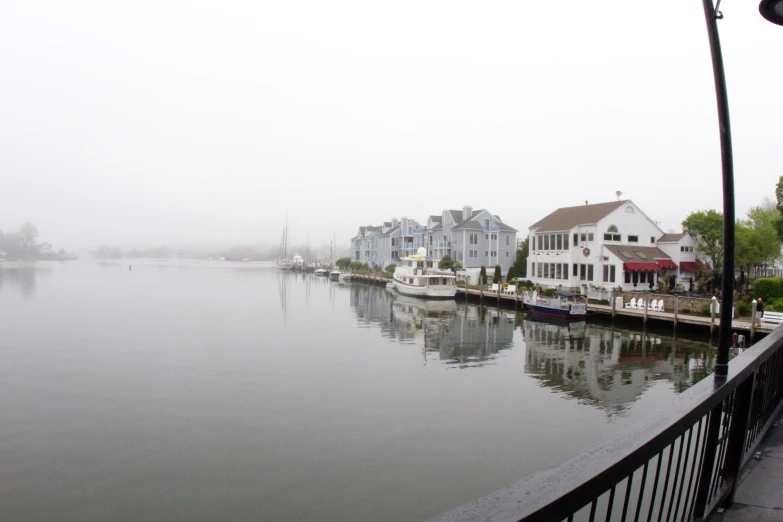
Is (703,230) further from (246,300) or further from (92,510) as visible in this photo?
(92,510)

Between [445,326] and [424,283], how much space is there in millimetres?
21803

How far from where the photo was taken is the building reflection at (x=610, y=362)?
18672 millimetres

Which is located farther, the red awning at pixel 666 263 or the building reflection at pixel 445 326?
the red awning at pixel 666 263

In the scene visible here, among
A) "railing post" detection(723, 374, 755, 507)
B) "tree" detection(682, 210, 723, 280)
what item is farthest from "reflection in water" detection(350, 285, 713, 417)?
"tree" detection(682, 210, 723, 280)

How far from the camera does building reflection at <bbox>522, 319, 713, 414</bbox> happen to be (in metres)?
18.7

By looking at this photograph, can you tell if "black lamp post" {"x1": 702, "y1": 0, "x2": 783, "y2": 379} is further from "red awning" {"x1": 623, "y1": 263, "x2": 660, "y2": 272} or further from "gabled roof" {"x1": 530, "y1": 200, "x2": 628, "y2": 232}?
"gabled roof" {"x1": 530, "y1": 200, "x2": 628, "y2": 232}


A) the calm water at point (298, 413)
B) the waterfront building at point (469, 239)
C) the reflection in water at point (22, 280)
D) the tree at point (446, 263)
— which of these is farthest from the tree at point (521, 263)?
the reflection in water at point (22, 280)

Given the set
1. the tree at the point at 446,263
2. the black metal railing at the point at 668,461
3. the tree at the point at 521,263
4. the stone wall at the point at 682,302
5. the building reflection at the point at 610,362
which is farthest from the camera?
the tree at the point at 446,263

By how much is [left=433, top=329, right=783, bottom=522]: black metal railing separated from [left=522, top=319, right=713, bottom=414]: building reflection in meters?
12.8

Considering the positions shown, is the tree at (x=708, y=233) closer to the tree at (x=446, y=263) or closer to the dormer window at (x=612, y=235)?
the dormer window at (x=612, y=235)

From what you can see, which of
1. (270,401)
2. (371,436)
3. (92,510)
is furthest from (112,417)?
(371,436)

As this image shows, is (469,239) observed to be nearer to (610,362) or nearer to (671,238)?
(671,238)

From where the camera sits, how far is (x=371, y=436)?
528 inches

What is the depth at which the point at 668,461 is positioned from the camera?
3.35 m
